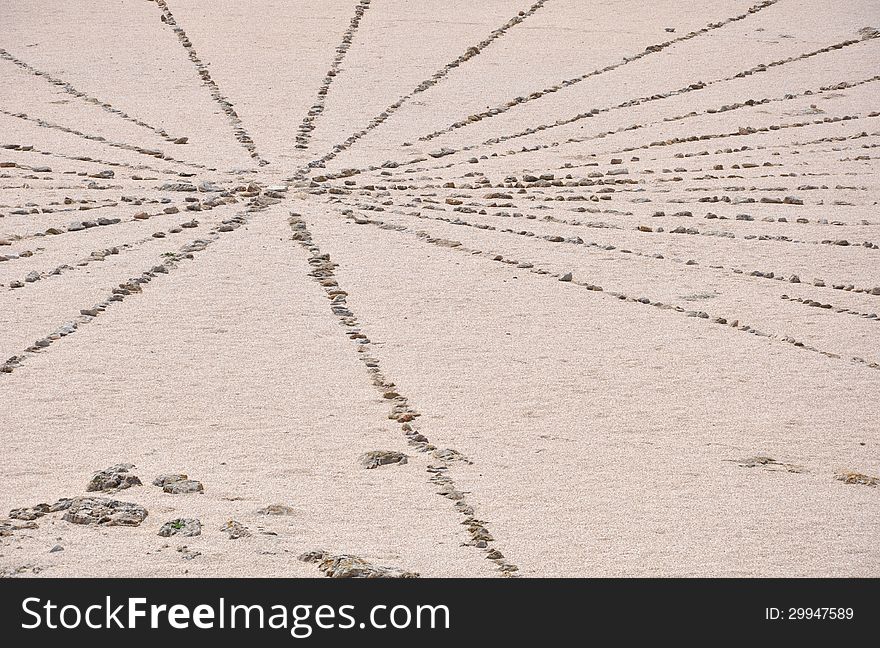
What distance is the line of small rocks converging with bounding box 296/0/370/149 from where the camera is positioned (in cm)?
1631

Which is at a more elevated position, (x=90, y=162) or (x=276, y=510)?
(x=90, y=162)

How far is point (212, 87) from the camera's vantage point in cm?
1820

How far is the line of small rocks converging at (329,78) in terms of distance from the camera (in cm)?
1631

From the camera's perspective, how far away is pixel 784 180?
Result: 1452cm

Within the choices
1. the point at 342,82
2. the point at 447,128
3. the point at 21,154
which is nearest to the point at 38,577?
the point at 21,154

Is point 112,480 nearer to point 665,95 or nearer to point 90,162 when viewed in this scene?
point 90,162

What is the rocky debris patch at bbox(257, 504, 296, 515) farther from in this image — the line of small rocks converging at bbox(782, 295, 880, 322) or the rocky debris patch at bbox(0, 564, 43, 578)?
the line of small rocks converging at bbox(782, 295, 880, 322)

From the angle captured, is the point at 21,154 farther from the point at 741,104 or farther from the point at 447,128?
the point at 741,104

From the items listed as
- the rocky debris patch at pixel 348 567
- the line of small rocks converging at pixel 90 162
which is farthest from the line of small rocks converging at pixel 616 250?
the rocky debris patch at pixel 348 567

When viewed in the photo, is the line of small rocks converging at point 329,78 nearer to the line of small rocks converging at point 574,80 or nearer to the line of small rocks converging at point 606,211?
the line of small rocks converging at point 574,80

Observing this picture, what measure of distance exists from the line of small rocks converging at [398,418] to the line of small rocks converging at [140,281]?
2.94ft

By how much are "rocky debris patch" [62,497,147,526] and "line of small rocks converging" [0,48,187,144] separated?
1009 centimetres

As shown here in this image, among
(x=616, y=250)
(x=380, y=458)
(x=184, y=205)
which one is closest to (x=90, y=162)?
(x=184, y=205)

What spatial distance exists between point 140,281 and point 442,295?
2.72 meters
